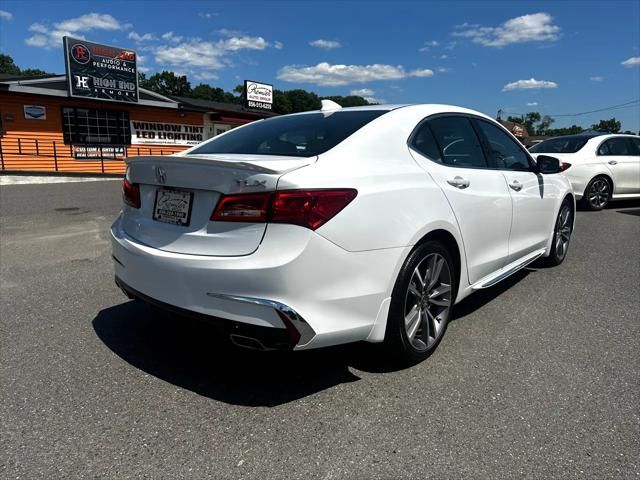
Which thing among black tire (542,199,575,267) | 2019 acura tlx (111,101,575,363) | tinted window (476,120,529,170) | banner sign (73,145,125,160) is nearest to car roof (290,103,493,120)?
2019 acura tlx (111,101,575,363)

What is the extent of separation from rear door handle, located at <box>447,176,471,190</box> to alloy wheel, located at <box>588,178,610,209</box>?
7.96 metres

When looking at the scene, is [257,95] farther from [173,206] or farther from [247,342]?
[247,342]

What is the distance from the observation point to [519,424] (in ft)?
7.75

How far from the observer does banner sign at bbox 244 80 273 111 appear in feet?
101

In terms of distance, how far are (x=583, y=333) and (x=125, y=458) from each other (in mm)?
3106

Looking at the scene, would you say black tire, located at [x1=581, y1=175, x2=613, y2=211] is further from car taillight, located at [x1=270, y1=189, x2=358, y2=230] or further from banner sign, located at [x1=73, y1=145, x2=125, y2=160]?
banner sign, located at [x1=73, y1=145, x2=125, y2=160]

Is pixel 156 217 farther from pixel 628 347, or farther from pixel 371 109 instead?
pixel 628 347

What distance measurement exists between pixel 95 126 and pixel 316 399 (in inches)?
882

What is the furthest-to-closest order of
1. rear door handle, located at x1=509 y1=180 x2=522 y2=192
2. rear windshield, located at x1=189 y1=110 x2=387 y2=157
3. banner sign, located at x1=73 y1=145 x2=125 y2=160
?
banner sign, located at x1=73 y1=145 x2=125 y2=160
rear door handle, located at x1=509 y1=180 x2=522 y2=192
rear windshield, located at x1=189 y1=110 x2=387 y2=157

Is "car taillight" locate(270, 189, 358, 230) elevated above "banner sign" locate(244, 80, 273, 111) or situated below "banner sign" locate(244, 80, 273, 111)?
below

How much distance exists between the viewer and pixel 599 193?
32.4 feet

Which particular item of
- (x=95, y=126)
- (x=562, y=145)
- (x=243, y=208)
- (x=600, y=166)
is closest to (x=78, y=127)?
(x=95, y=126)

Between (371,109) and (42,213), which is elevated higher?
(371,109)

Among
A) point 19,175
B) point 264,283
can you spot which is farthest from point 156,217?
point 19,175
